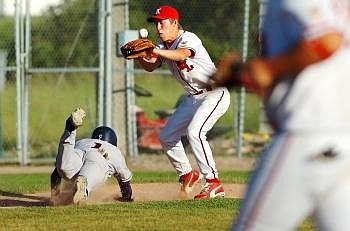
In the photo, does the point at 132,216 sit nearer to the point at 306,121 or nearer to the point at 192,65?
the point at 192,65

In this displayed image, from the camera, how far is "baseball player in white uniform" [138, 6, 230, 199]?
10.1 meters

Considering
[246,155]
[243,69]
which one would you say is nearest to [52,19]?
[246,155]

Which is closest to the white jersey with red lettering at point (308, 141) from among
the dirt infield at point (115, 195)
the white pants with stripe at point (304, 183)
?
the white pants with stripe at point (304, 183)

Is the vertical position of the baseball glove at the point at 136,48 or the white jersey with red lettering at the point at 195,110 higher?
the baseball glove at the point at 136,48

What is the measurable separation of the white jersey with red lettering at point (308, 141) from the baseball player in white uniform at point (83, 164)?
5552 millimetres

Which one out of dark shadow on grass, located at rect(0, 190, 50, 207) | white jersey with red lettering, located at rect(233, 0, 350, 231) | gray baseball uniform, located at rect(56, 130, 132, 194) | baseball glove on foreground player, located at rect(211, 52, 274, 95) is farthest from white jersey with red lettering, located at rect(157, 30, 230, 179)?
white jersey with red lettering, located at rect(233, 0, 350, 231)

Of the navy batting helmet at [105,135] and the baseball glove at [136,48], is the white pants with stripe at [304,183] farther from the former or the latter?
the navy batting helmet at [105,135]

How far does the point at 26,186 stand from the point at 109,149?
6.93 ft

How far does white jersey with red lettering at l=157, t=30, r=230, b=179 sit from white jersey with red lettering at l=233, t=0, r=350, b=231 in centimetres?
593

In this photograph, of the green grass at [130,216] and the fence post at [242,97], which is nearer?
the green grass at [130,216]

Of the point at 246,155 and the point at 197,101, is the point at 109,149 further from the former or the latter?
the point at 246,155

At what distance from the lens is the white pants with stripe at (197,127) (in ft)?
33.3

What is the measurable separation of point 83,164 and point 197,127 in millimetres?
1154

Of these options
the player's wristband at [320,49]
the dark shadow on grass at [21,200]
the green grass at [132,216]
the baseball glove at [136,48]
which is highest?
the baseball glove at [136,48]
